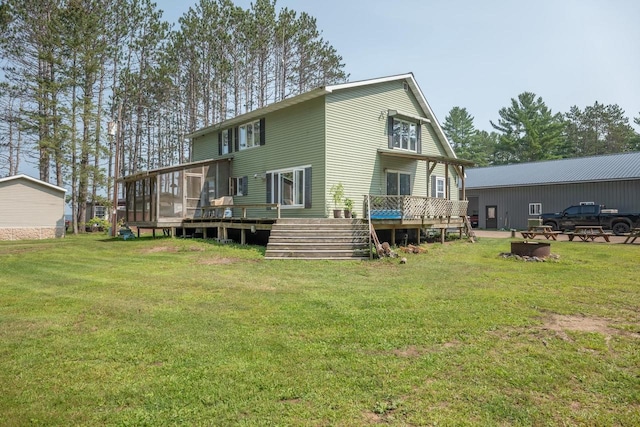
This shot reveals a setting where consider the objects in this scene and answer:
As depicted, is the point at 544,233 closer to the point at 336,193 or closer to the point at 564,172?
the point at 336,193

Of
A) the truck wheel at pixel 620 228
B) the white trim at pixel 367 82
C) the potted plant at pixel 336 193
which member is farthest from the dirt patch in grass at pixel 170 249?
the truck wheel at pixel 620 228

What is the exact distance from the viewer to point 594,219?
22.2 metres

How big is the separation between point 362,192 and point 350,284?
9060mm

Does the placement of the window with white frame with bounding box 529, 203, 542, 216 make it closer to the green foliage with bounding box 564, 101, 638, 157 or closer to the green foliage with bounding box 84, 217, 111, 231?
the green foliage with bounding box 564, 101, 638, 157

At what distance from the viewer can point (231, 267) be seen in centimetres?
983

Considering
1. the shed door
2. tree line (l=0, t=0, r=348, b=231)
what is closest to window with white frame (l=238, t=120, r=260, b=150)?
tree line (l=0, t=0, r=348, b=231)

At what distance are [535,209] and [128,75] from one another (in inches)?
1264

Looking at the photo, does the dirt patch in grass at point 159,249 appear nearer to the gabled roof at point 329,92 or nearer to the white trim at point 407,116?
the gabled roof at point 329,92

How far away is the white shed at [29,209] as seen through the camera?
20594mm

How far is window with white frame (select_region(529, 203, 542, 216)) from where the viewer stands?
27745 millimetres

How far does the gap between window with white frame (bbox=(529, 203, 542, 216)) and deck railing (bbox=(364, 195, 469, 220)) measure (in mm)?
15673

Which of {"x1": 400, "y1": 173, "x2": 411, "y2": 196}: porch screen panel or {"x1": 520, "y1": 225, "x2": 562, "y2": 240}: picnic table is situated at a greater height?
{"x1": 400, "y1": 173, "x2": 411, "y2": 196}: porch screen panel

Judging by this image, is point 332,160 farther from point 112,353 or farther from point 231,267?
point 112,353

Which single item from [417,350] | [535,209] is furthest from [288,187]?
[535,209]
